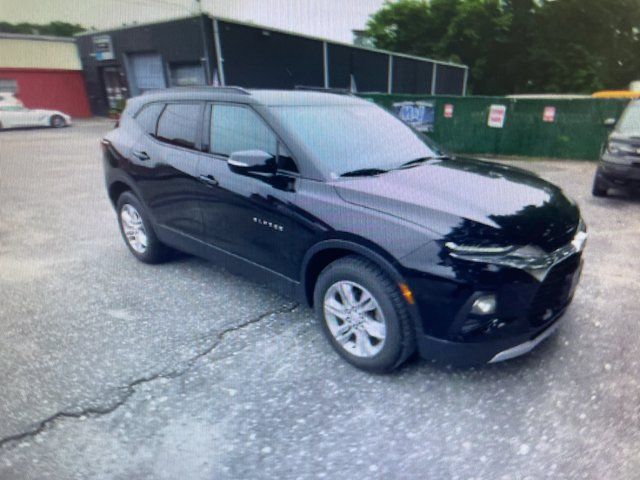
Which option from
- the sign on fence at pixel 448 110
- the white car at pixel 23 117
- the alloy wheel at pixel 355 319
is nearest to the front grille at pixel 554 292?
the alloy wheel at pixel 355 319

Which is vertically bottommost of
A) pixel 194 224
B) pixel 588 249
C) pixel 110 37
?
pixel 588 249

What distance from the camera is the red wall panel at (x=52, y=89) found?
27359mm

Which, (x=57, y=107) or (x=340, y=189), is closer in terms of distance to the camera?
(x=340, y=189)

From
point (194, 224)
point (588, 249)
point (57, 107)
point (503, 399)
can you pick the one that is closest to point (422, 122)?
point (588, 249)

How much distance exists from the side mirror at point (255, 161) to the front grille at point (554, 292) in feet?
6.03

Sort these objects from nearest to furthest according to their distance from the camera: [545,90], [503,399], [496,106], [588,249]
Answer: [503,399] < [588,249] < [496,106] < [545,90]

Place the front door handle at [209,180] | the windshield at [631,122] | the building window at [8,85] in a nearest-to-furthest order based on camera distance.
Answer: the front door handle at [209,180] < the windshield at [631,122] < the building window at [8,85]

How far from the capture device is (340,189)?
2.70 m

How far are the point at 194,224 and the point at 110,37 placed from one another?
87.6 feet

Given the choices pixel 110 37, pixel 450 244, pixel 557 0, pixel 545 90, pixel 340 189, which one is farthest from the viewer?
pixel 545 90

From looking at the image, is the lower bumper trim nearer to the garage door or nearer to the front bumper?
the front bumper

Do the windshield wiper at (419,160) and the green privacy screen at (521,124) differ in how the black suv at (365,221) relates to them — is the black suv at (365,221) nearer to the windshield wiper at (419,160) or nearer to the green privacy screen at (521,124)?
the windshield wiper at (419,160)

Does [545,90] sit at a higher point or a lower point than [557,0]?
lower

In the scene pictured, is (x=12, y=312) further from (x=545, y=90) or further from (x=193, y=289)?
(x=545, y=90)
